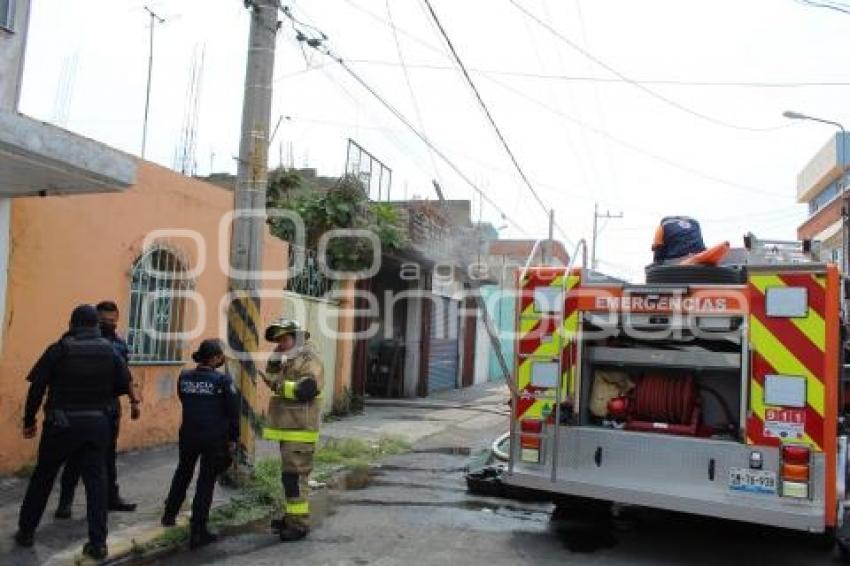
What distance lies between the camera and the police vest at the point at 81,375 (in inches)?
229

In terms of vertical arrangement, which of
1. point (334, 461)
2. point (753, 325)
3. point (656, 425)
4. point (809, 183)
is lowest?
point (334, 461)

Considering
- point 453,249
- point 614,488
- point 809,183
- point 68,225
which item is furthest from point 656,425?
point 809,183

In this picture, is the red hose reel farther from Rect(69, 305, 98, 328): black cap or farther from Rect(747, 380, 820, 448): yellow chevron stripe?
Rect(69, 305, 98, 328): black cap

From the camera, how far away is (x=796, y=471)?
603 cm

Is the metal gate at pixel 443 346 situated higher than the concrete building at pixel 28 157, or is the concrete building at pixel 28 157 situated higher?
the concrete building at pixel 28 157

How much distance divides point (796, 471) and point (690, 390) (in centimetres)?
112

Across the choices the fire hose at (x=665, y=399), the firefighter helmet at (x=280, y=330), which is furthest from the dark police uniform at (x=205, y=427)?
the fire hose at (x=665, y=399)

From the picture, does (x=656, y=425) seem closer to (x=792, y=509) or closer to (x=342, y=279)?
(x=792, y=509)

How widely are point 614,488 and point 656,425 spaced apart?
0.68 m

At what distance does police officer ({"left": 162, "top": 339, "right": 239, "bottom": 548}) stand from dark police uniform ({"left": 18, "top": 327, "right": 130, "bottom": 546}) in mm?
764

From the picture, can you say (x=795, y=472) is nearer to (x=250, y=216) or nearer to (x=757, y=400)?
(x=757, y=400)

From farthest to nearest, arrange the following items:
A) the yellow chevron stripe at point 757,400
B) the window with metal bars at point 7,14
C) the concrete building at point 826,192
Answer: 1. the concrete building at point 826,192
2. the window with metal bars at point 7,14
3. the yellow chevron stripe at point 757,400

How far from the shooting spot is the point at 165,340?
1054cm

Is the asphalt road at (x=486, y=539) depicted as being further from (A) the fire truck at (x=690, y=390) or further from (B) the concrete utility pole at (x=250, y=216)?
(B) the concrete utility pole at (x=250, y=216)
